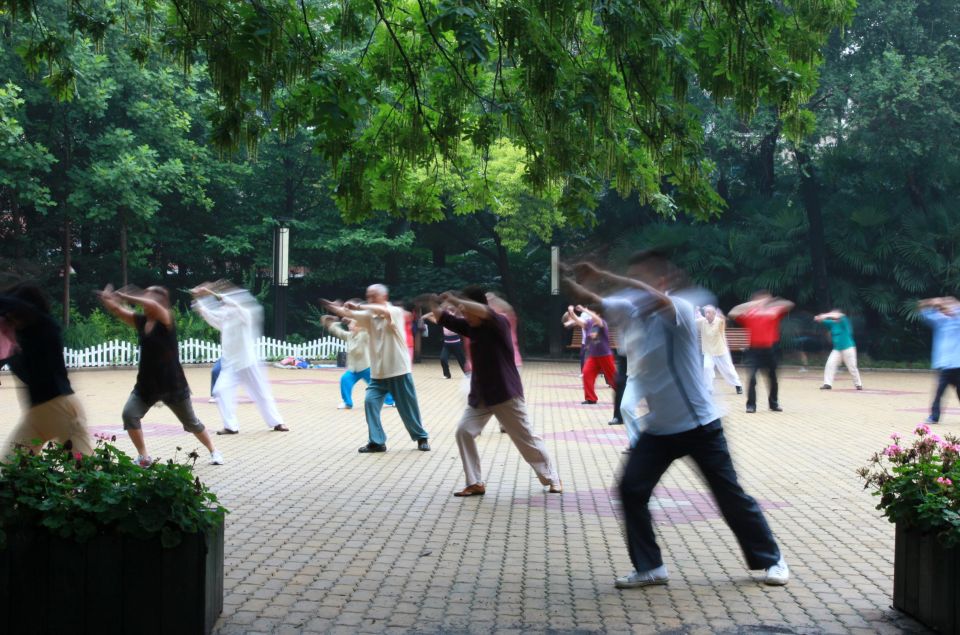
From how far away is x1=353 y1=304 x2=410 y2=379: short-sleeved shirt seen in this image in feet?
37.4

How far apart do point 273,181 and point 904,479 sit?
33161 mm

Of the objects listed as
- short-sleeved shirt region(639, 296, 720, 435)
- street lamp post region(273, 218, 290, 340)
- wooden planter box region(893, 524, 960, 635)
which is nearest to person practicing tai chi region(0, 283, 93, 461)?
short-sleeved shirt region(639, 296, 720, 435)

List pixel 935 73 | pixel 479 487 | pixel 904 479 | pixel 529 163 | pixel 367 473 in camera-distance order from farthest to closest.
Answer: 1. pixel 935 73
2. pixel 367 473
3. pixel 479 487
4. pixel 529 163
5. pixel 904 479

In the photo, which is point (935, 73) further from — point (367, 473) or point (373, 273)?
point (367, 473)

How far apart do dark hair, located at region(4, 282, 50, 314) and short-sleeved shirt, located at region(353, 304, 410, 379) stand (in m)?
4.95

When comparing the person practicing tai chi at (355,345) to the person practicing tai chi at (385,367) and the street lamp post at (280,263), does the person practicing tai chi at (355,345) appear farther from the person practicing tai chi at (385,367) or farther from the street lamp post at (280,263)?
the street lamp post at (280,263)

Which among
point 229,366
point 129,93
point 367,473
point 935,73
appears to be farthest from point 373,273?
point 367,473

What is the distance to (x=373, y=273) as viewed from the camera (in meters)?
37.3

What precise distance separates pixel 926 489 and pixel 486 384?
4.09m

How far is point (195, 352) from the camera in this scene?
96.6 feet

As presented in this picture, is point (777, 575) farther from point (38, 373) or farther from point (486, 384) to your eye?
point (38, 373)

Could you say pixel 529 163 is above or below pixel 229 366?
above

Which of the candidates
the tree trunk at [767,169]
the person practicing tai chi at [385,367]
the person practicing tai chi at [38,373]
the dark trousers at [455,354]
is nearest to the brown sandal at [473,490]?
the person practicing tai chi at [385,367]

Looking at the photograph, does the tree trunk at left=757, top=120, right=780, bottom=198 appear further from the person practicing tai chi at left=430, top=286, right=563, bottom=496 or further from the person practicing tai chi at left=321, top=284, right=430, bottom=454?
the person practicing tai chi at left=430, top=286, right=563, bottom=496
